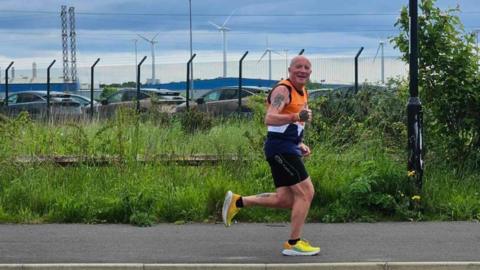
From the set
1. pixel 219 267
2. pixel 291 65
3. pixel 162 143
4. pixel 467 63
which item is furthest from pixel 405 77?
pixel 219 267

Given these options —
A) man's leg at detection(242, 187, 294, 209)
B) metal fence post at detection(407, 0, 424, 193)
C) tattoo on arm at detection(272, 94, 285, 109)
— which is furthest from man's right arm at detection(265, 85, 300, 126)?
metal fence post at detection(407, 0, 424, 193)

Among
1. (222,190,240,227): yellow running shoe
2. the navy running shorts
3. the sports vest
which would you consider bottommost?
(222,190,240,227): yellow running shoe

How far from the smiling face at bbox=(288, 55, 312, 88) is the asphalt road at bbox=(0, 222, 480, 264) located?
169 cm

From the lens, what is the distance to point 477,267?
21.3 feet

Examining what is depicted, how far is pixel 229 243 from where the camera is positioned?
24.7 feet

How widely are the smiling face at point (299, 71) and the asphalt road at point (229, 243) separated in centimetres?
169

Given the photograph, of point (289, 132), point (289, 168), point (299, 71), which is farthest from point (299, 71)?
point (289, 168)

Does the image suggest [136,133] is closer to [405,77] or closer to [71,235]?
[71,235]

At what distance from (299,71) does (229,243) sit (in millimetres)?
2070

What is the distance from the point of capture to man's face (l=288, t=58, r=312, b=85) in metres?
6.68

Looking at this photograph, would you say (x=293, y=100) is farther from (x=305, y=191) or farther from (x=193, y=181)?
(x=193, y=181)

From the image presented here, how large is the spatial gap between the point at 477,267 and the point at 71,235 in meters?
4.34

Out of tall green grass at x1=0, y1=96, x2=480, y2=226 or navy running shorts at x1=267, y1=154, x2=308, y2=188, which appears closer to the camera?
navy running shorts at x1=267, y1=154, x2=308, y2=188

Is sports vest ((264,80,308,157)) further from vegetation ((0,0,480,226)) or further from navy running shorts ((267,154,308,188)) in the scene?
vegetation ((0,0,480,226))
